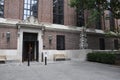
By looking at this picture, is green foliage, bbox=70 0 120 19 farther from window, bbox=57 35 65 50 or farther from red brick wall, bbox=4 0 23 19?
red brick wall, bbox=4 0 23 19

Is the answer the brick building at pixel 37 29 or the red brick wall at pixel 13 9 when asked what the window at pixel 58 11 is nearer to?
the brick building at pixel 37 29

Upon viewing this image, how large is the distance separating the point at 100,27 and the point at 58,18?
27.5 ft

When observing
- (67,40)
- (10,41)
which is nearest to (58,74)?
(10,41)

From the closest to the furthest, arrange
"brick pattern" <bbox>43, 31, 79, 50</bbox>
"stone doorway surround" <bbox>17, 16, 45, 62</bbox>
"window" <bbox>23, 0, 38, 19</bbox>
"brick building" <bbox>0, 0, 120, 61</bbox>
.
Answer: "brick building" <bbox>0, 0, 120, 61</bbox>
"stone doorway surround" <bbox>17, 16, 45, 62</bbox>
"window" <bbox>23, 0, 38, 19</bbox>
"brick pattern" <bbox>43, 31, 79, 50</bbox>

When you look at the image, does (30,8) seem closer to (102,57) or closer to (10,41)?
(10,41)

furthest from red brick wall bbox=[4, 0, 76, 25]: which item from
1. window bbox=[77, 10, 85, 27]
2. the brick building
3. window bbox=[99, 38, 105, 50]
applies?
window bbox=[99, 38, 105, 50]

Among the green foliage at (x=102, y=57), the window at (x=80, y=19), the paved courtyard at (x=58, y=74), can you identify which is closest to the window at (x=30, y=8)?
the window at (x=80, y=19)

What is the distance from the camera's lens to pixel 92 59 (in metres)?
20.9

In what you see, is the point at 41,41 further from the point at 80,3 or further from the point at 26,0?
the point at 80,3

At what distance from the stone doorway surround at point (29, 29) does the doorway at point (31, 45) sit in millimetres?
581

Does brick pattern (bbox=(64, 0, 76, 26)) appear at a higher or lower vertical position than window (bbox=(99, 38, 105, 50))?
higher

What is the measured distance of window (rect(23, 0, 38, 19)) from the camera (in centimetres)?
2108

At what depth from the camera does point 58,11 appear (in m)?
23.5

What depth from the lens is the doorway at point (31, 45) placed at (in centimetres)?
2109
